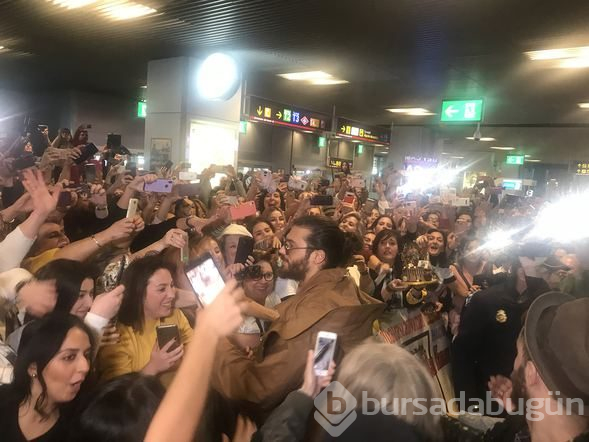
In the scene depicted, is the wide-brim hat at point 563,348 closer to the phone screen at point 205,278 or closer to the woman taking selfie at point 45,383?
the phone screen at point 205,278

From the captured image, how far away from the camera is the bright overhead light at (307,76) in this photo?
970 centimetres

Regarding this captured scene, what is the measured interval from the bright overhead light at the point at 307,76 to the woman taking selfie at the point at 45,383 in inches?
332

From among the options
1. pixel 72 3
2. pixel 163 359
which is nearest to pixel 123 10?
pixel 72 3

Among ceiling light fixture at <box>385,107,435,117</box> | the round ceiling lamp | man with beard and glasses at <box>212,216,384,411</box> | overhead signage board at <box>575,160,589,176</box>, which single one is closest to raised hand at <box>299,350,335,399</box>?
man with beard and glasses at <box>212,216,384,411</box>

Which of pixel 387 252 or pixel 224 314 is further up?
Result: pixel 224 314

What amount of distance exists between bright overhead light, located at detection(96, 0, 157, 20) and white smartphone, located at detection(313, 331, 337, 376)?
582 cm

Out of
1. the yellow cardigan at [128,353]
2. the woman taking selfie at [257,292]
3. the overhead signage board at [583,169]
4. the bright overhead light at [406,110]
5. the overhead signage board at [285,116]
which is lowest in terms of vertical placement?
the yellow cardigan at [128,353]

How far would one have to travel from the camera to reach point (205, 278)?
2328mm

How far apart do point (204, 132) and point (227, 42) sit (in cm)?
196

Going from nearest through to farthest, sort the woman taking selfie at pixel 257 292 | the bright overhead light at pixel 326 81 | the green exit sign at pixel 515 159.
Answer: the woman taking selfie at pixel 257 292 → the bright overhead light at pixel 326 81 → the green exit sign at pixel 515 159

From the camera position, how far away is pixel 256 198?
22.8 ft

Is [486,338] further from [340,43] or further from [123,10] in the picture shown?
[123,10]

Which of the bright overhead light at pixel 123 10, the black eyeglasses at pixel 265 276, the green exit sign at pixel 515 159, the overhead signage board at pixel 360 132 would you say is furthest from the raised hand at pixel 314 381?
the green exit sign at pixel 515 159

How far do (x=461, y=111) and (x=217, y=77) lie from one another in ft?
15.6
